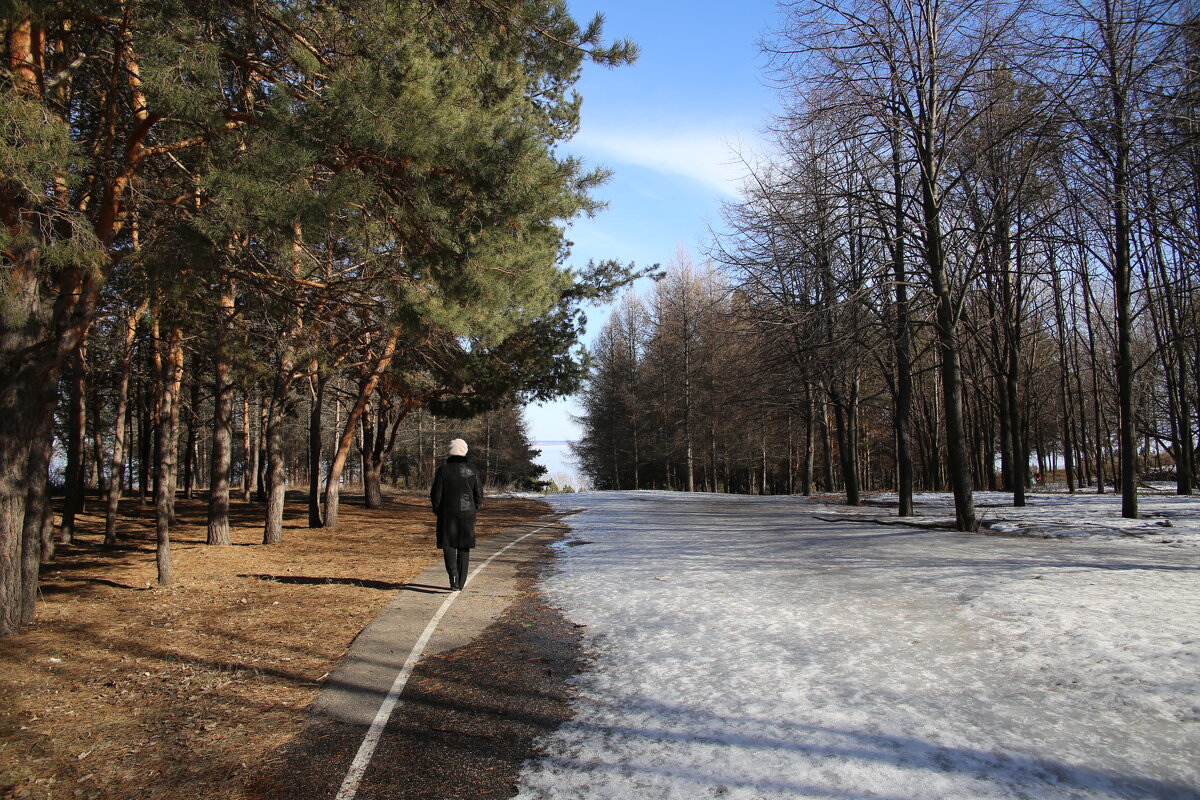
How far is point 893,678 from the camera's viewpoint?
4965 millimetres

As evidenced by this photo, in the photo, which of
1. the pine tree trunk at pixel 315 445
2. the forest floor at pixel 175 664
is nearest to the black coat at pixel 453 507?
the forest floor at pixel 175 664

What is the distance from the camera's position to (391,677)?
5.55 metres

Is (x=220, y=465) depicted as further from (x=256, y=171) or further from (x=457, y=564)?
(x=256, y=171)

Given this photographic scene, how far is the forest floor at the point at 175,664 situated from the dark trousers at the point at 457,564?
865 millimetres

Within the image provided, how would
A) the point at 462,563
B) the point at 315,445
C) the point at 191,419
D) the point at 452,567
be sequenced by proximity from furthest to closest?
the point at 191,419
the point at 315,445
the point at 462,563
the point at 452,567

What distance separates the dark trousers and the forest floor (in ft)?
2.84

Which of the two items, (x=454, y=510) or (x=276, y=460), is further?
(x=276, y=460)

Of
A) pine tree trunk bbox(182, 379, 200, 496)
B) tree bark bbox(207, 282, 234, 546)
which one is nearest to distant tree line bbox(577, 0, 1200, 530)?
tree bark bbox(207, 282, 234, 546)

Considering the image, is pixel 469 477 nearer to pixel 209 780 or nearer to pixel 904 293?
pixel 209 780

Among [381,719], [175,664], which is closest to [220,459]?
[175,664]

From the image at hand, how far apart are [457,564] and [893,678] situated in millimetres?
5650

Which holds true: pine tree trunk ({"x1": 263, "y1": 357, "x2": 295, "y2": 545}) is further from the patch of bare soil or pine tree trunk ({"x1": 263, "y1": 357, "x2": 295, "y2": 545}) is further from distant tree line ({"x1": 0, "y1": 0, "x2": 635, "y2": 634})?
the patch of bare soil

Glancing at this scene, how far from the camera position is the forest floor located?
13.4 feet

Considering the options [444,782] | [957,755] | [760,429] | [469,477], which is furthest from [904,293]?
[760,429]
